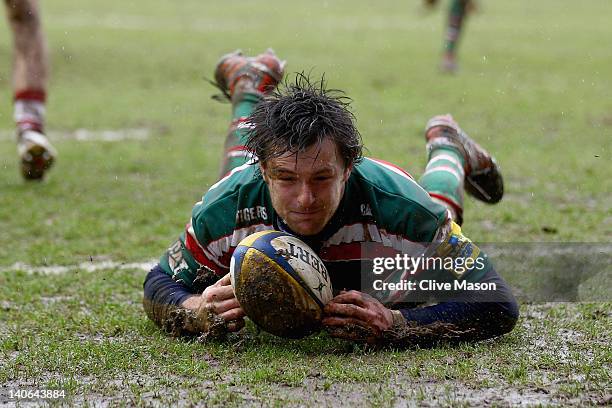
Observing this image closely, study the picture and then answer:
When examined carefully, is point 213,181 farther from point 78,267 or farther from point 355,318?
point 355,318

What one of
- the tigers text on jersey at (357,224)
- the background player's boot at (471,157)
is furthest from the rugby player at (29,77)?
the tigers text on jersey at (357,224)

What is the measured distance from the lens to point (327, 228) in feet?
15.7

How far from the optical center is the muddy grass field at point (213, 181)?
166 inches

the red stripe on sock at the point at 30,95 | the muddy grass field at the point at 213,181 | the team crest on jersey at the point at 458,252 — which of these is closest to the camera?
the muddy grass field at the point at 213,181

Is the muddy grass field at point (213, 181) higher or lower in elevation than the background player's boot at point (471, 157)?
lower

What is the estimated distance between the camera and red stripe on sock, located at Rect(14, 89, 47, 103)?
916 centimetres

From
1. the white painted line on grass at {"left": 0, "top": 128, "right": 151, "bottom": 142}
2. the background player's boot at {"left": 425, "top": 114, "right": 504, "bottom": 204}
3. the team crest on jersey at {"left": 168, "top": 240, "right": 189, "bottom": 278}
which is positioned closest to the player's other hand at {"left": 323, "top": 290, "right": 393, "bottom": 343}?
the team crest on jersey at {"left": 168, "top": 240, "right": 189, "bottom": 278}

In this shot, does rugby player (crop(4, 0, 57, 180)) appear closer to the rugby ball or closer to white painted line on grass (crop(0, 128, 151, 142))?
white painted line on grass (crop(0, 128, 151, 142))

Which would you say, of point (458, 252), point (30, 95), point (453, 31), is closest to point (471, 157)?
point (458, 252)

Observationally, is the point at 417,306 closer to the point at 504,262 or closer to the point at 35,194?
the point at 504,262

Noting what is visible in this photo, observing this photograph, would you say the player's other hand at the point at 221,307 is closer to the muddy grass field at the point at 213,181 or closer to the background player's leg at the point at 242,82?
the muddy grass field at the point at 213,181

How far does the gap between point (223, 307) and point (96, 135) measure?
23.3 ft

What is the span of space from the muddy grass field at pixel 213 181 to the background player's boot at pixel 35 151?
0.26m

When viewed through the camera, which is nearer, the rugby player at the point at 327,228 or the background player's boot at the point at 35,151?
the rugby player at the point at 327,228
